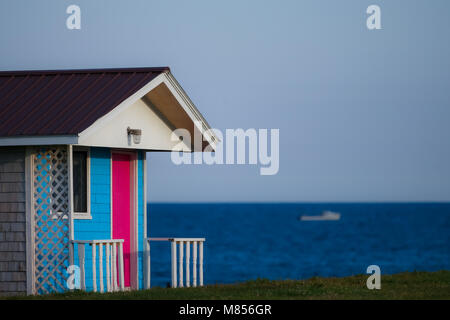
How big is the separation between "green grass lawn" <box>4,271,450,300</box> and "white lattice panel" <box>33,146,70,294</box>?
96 cm

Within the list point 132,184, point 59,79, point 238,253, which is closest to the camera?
point 59,79

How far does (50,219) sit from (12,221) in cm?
67

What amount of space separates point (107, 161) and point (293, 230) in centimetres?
9776

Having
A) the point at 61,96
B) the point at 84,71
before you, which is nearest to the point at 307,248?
the point at 84,71

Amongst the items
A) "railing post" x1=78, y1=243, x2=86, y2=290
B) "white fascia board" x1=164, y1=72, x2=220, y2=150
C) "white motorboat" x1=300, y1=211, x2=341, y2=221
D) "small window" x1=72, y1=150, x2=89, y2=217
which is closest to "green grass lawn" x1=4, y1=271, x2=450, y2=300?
"railing post" x1=78, y1=243, x2=86, y2=290

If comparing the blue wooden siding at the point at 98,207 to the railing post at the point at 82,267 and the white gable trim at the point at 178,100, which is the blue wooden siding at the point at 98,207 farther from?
the white gable trim at the point at 178,100

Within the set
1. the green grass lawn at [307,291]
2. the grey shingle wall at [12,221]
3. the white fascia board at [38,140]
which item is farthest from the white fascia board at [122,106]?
the green grass lawn at [307,291]

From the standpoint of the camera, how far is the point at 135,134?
55.0 feet

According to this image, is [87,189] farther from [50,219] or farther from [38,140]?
[38,140]

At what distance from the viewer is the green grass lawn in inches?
539

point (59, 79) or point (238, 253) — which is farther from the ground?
point (59, 79)

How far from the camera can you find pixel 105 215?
665 inches
